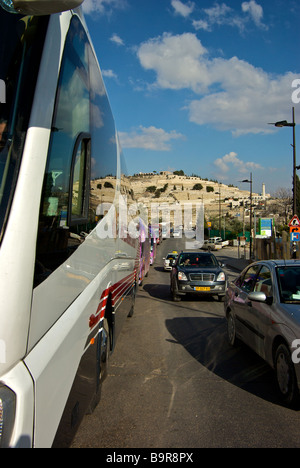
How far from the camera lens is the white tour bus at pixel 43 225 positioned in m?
1.91

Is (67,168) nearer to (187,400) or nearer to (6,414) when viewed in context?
(6,414)

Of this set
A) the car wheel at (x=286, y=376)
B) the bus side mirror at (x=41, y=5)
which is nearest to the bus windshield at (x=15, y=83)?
the bus side mirror at (x=41, y=5)

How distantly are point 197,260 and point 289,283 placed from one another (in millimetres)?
8553

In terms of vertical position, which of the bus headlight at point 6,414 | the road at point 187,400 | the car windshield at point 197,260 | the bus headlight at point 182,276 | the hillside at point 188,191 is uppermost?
the hillside at point 188,191

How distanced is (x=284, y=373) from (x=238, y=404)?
62 centimetres

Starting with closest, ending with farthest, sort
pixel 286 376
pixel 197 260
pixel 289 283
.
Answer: pixel 286 376
pixel 289 283
pixel 197 260

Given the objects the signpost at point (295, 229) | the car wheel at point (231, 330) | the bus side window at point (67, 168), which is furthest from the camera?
the signpost at point (295, 229)

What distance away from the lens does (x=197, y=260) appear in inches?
544

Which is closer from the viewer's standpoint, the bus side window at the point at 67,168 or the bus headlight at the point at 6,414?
the bus headlight at the point at 6,414

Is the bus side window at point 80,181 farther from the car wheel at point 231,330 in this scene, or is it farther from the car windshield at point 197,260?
the car windshield at point 197,260

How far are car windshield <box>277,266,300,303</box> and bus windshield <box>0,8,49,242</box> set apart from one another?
3.89 meters

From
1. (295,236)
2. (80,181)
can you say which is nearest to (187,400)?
(80,181)

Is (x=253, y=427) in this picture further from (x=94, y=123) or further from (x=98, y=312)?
(x=94, y=123)

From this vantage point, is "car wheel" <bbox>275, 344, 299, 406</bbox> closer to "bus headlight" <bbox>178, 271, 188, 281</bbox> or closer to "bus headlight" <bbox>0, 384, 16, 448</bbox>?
"bus headlight" <bbox>0, 384, 16, 448</bbox>
